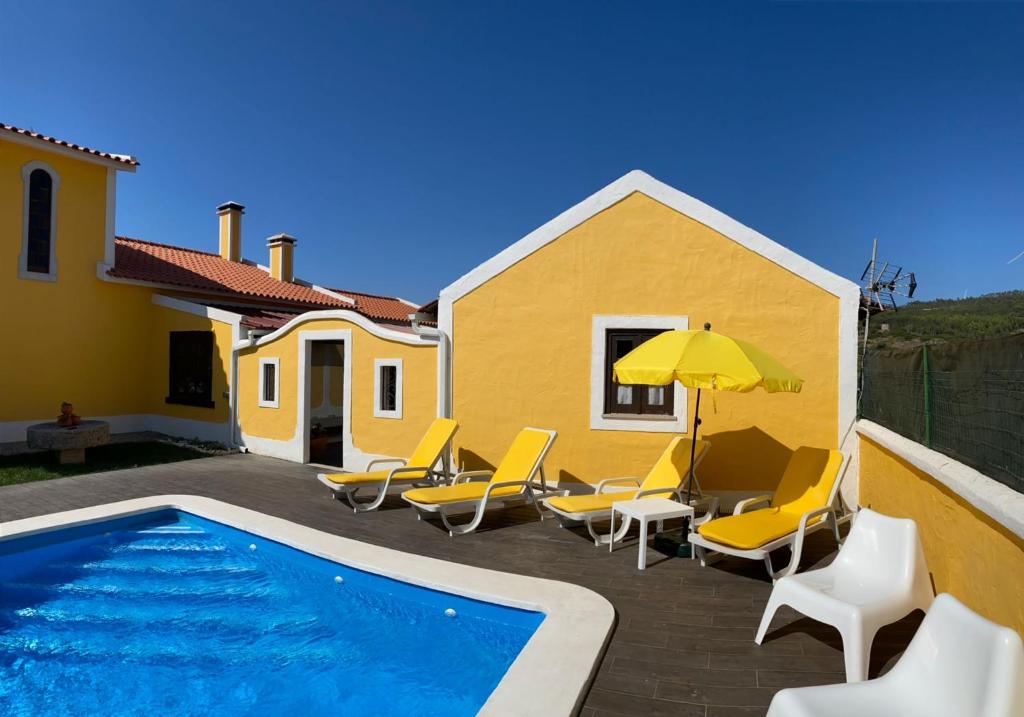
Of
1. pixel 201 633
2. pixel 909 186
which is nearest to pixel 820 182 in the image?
pixel 909 186

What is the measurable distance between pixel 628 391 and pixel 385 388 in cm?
489

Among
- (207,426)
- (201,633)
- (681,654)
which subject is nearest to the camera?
(681,654)

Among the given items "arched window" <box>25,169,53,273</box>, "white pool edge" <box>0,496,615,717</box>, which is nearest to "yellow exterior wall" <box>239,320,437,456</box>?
"white pool edge" <box>0,496,615,717</box>

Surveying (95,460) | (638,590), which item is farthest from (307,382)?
(638,590)

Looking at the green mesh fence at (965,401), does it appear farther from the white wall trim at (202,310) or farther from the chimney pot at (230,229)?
the chimney pot at (230,229)

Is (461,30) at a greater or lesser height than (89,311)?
greater

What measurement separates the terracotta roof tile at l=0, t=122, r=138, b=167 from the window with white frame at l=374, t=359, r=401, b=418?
1052 cm

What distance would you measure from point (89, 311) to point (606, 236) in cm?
1413

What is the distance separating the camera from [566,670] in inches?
167

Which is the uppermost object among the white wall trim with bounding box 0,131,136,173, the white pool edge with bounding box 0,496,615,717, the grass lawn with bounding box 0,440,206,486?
the white wall trim with bounding box 0,131,136,173

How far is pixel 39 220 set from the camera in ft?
48.0

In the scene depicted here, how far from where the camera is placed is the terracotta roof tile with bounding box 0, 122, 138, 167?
45.5 ft

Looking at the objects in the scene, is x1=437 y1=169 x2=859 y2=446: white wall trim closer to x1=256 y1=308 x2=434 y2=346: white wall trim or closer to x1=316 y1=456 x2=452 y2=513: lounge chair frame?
x1=256 y1=308 x2=434 y2=346: white wall trim

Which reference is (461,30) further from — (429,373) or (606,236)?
(429,373)
